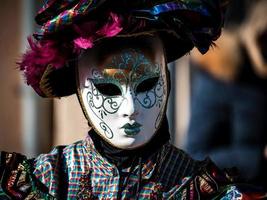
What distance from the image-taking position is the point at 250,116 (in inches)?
160

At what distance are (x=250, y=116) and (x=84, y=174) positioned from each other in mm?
1316

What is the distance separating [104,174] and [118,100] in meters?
0.20

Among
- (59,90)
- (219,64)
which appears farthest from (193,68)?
(59,90)

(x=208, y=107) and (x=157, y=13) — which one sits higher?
(x=157, y=13)

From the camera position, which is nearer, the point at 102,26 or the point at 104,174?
the point at 102,26

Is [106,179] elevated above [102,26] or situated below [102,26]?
below

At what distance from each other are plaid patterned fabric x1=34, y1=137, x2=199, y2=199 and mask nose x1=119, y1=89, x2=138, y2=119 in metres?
0.14

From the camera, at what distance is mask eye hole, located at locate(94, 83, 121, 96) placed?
2846 mm

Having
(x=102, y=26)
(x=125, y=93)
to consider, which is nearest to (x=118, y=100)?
(x=125, y=93)

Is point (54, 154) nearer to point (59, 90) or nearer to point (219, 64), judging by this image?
point (59, 90)

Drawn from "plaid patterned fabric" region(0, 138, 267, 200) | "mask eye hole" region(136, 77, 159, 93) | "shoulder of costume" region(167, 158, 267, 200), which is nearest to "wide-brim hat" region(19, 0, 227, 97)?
"mask eye hole" region(136, 77, 159, 93)

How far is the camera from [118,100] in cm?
284

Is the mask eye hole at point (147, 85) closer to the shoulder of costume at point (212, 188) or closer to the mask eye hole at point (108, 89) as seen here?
the mask eye hole at point (108, 89)

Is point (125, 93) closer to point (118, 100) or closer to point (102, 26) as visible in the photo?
point (118, 100)
